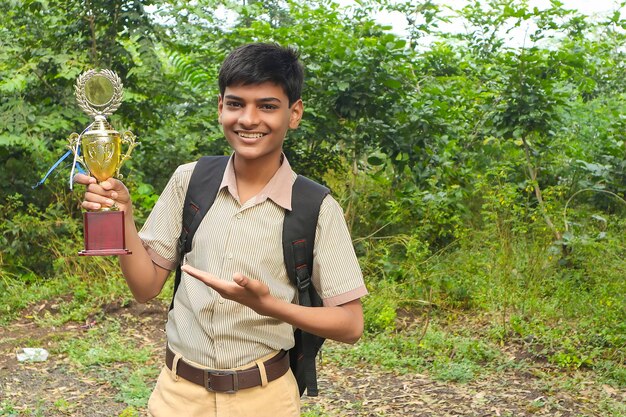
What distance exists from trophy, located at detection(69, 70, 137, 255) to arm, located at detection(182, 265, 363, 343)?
1.36ft

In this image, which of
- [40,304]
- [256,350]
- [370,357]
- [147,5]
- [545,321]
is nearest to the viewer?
[256,350]

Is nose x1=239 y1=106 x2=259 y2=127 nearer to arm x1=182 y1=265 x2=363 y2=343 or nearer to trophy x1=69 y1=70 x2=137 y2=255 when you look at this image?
trophy x1=69 y1=70 x2=137 y2=255

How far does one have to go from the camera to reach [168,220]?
225cm

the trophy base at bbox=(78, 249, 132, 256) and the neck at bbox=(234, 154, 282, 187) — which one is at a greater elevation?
the neck at bbox=(234, 154, 282, 187)

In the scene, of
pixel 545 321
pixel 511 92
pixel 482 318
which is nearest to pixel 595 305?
pixel 545 321

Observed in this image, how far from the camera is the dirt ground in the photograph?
4.71 meters

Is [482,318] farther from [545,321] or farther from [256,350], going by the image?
[256,350]

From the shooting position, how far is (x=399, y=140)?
711 cm

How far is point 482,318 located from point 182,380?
4.29m

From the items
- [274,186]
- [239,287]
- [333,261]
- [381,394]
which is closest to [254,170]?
[274,186]

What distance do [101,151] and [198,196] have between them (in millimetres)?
288

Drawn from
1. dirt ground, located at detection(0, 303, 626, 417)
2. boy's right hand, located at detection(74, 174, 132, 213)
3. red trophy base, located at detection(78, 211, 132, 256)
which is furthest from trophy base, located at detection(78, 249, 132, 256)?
dirt ground, located at detection(0, 303, 626, 417)

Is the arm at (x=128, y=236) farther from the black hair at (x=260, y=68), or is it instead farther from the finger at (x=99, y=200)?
the black hair at (x=260, y=68)

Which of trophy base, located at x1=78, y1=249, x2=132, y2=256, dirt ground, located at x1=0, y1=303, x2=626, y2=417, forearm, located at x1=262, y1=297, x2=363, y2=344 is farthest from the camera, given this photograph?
dirt ground, located at x1=0, y1=303, x2=626, y2=417
